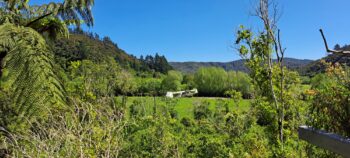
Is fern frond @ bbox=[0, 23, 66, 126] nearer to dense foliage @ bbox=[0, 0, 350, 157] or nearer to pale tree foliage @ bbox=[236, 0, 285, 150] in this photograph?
dense foliage @ bbox=[0, 0, 350, 157]

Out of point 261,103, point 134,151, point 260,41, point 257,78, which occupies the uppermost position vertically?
point 260,41

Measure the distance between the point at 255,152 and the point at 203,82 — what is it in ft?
173

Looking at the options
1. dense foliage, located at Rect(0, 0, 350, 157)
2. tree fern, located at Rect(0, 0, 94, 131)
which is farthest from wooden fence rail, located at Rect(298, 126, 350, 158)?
tree fern, located at Rect(0, 0, 94, 131)

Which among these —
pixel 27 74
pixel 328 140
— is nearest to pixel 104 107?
pixel 27 74

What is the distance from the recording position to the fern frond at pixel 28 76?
194 centimetres

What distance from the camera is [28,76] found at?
6.68ft

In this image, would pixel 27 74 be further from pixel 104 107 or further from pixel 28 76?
pixel 104 107

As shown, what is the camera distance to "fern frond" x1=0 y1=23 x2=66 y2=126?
76.2 inches

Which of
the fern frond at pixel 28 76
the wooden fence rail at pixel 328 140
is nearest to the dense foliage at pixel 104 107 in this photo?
the fern frond at pixel 28 76

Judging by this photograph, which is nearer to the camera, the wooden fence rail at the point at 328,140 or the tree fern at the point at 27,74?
the wooden fence rail at the point at 328,140

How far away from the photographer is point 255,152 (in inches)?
153

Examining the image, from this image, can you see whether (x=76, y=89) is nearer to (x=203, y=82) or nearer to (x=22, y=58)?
(x=22, y=58)

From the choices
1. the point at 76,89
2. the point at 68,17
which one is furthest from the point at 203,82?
the point at 68,17

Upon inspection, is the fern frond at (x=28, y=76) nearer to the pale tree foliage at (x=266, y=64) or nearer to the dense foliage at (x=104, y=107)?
the dense foliage at (x=104, y=107)
